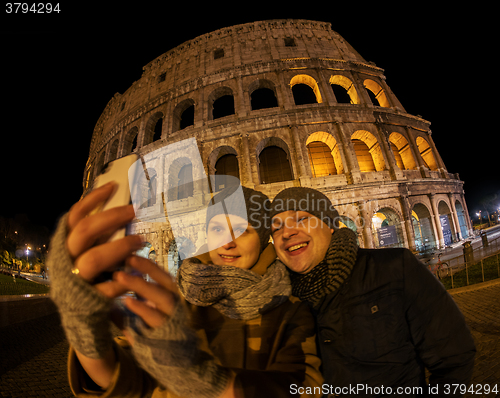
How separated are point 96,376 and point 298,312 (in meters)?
1.17

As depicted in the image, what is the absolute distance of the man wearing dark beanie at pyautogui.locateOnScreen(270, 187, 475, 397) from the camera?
158cm

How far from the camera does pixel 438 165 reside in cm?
1483

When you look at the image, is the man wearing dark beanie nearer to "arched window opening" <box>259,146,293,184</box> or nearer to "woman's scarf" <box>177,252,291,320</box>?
"woman's scarf" <box>177,252,291,320</box>

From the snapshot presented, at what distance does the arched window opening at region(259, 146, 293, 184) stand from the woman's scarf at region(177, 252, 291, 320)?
12.2m

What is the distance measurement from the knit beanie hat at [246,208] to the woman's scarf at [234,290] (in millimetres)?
506

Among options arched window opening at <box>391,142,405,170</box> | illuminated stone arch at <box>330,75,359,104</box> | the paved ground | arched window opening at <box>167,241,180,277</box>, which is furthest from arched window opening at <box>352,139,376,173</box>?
arched window opening at <box>167,241,180,277</box>

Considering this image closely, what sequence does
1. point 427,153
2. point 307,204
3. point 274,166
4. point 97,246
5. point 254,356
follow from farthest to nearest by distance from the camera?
1. point 427,153
2. point 274,166
3. point 307,204
4. point 254,356
5. point 97,246

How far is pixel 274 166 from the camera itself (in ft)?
45.0

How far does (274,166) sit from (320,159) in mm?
3157

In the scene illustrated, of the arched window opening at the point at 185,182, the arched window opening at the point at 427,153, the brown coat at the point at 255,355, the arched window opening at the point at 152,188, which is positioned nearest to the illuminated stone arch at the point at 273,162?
the arched window opening at the point at 185,182

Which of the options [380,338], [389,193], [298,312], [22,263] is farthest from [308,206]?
[22,263]

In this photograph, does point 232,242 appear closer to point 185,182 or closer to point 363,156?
point 185,182

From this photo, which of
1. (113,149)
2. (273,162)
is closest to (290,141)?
(273,162)

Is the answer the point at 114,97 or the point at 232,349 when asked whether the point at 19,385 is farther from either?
the point at 114,97
